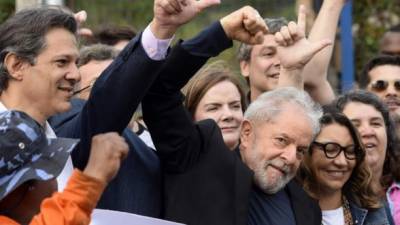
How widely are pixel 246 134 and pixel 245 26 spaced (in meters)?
0.72

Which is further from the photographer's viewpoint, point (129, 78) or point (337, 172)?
point (337, 172)

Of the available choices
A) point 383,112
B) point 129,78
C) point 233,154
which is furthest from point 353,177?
point 129,78

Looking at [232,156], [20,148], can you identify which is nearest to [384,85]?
[232,156]

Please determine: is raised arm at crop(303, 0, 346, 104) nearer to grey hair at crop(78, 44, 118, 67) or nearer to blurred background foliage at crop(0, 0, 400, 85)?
grey hair at crop(78, 44, 118, 67)

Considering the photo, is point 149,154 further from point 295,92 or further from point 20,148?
point 20,148

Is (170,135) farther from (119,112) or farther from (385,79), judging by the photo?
(385,79)

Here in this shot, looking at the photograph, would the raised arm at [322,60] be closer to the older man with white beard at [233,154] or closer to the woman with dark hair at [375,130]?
the woman with dark hair at [375,130]

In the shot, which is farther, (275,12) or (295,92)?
(275,12)

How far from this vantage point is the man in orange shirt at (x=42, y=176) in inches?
127

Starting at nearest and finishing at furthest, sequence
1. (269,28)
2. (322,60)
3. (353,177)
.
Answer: (353,177)
(322,60)
(269,28)

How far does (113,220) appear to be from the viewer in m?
3.84

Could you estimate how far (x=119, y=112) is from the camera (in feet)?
13.3

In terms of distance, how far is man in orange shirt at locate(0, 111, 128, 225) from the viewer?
323 cm

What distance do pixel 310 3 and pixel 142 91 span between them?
19.5ft
